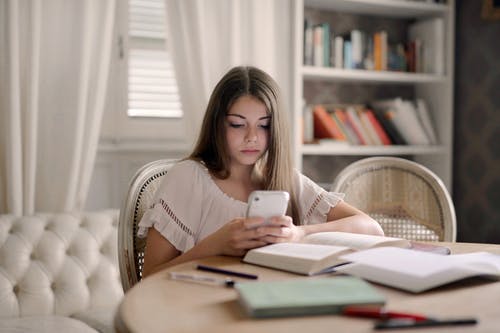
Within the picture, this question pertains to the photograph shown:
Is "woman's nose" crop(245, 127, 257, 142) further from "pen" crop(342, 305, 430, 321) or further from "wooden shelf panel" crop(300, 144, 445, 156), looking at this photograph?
"wooden shelf panel" crop(300, 144, 445, 156)

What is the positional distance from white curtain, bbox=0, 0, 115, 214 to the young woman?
101 cm

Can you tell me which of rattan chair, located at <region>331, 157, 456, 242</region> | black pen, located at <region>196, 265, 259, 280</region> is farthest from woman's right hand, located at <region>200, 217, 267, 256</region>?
rattan chair, located at <region>331, 157, 456, 242</region>

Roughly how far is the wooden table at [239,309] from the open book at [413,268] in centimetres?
2

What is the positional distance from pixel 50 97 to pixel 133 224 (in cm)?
111

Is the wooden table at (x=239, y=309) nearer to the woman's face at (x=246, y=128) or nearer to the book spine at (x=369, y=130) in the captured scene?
the woman's face at (x=246, y=128)

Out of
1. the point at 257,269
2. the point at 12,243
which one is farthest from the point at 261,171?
the point at 12,243

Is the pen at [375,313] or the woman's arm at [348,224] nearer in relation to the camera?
the pen at [375,313]

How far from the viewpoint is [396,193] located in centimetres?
212

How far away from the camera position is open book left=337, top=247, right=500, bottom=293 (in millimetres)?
920

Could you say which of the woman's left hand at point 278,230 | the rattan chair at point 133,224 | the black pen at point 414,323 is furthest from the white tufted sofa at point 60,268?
the black pen at point 414,323

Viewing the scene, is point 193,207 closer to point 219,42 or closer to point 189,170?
point 189,170

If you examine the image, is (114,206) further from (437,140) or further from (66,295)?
(437,140)

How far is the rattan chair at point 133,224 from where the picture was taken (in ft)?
5.15

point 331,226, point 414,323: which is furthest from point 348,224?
point 414,323
